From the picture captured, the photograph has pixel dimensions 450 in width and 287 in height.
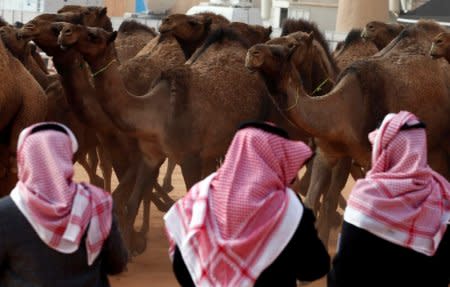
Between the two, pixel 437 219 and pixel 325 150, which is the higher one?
pixel 437 219

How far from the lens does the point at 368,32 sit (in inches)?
557

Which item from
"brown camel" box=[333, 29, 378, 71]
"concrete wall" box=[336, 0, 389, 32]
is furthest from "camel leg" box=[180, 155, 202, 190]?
"concrete wall" box=[336, 0, 389, 32]

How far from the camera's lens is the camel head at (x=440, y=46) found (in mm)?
11562

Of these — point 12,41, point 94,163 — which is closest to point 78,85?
point 12,41

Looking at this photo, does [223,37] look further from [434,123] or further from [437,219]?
[437,219]

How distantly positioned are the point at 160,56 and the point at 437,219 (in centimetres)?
687

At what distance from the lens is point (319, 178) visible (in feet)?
39.1

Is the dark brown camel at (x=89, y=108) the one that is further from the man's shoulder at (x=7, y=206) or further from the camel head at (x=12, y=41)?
the man's shoulder at (x=7, y=206)

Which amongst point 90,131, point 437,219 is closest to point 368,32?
point 90,131

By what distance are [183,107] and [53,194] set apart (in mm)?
5990

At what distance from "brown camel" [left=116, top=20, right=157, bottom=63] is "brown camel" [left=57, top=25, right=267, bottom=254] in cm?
266

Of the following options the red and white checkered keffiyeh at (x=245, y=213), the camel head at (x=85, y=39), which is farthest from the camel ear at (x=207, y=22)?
the red and white checkered keffiyeh at (x=245, y=213)

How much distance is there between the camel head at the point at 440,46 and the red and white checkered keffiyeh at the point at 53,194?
6041mm

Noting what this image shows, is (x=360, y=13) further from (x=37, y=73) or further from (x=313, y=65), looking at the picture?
(x=37, y=73)
